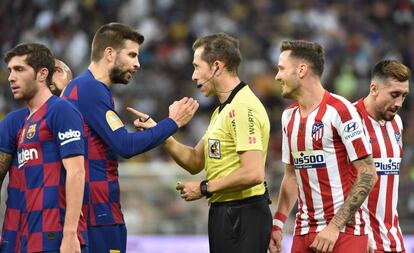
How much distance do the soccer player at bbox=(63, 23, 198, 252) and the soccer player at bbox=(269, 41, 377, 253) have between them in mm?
790

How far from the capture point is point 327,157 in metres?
6.43

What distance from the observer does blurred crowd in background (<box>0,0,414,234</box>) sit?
14398 mm

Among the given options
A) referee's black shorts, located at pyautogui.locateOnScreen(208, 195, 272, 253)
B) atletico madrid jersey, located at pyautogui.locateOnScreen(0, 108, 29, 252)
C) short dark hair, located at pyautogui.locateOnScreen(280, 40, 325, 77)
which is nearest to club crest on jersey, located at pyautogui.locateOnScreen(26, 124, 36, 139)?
atletico madrid jersey, located at pyautogui.locateOnScreen(0, 108, 29, 252)

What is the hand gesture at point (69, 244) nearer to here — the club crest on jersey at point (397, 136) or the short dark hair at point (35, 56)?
the short dark hair at point (35, 56)

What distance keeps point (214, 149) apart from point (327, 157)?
2.44ft

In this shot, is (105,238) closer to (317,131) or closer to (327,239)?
(327,239)

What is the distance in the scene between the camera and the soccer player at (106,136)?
A: 246 inches

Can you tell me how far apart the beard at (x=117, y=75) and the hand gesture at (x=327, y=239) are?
1622mm

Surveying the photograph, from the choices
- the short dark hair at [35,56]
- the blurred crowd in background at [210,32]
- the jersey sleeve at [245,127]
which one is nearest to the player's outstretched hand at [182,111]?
the jersey sleeve at [245,127]

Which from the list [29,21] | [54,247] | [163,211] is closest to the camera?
[54,247]

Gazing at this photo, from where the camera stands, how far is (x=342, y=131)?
6.32 metres

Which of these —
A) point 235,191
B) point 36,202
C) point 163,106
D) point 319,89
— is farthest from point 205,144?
point 163,106

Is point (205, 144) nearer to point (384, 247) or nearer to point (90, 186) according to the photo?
point (90, 186)

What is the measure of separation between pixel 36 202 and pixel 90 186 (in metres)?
0.47
